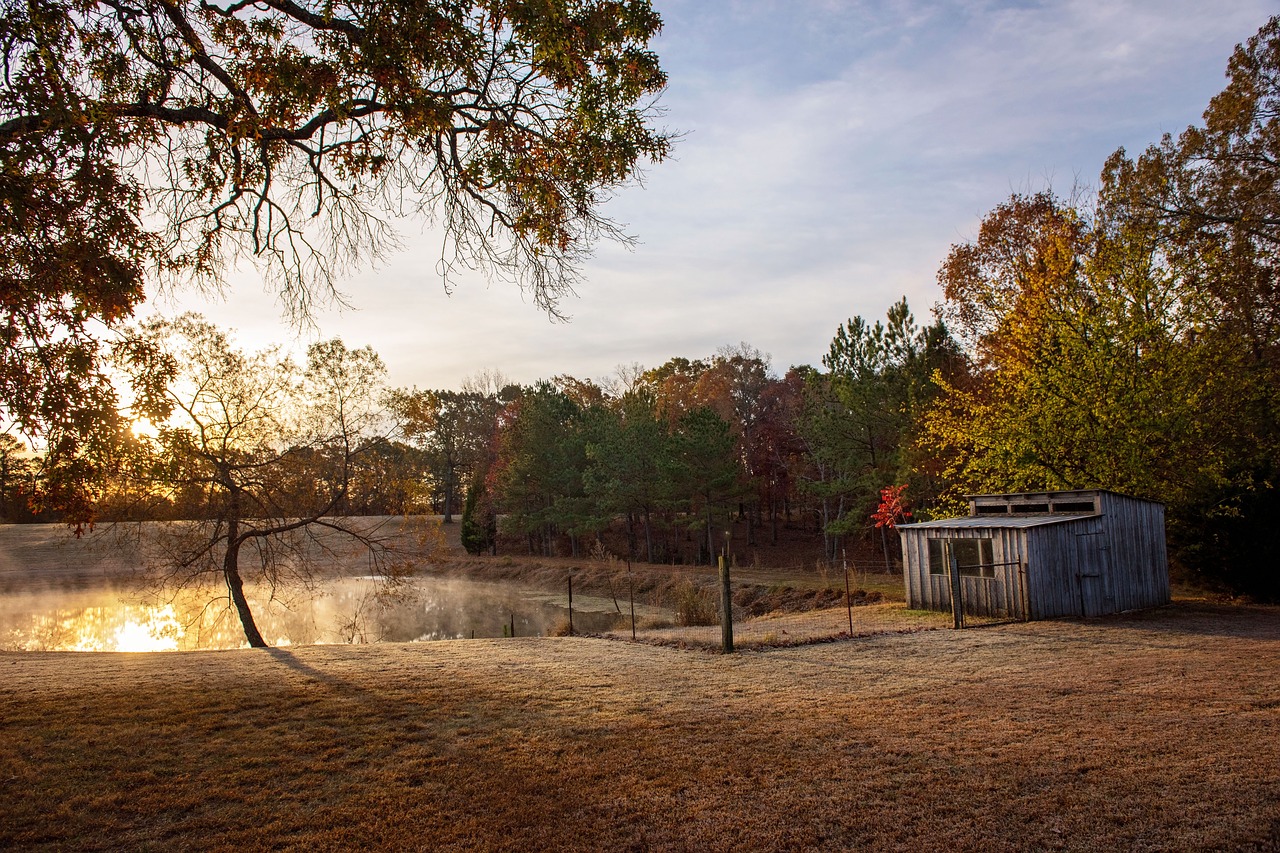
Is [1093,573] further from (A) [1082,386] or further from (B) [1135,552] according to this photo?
(A) [1082,386]

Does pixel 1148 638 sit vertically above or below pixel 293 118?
below

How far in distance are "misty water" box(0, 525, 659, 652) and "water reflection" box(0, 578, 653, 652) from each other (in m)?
0.03

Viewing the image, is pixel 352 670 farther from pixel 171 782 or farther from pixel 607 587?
pixel 607 587

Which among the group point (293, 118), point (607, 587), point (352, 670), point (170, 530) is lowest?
point (607, 587)

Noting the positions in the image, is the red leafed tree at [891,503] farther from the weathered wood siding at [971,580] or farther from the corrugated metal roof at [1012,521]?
the corrugated metal roof at [1012,521]

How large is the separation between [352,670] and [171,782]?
4954 mm

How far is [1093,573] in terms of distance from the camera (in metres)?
16.2

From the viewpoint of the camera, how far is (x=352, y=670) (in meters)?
9.95

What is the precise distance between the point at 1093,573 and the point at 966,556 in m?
2.47

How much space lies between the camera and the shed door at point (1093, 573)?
52.5 feet

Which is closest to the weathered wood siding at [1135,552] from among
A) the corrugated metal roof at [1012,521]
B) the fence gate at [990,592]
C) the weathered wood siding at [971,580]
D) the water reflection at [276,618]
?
the corrugated metal roof at [1012,521]

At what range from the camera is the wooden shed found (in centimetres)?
1555

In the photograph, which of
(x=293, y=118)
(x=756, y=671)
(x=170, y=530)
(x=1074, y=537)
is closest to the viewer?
(x=293, y=118)

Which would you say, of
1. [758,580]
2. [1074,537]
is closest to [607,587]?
[758,580]
